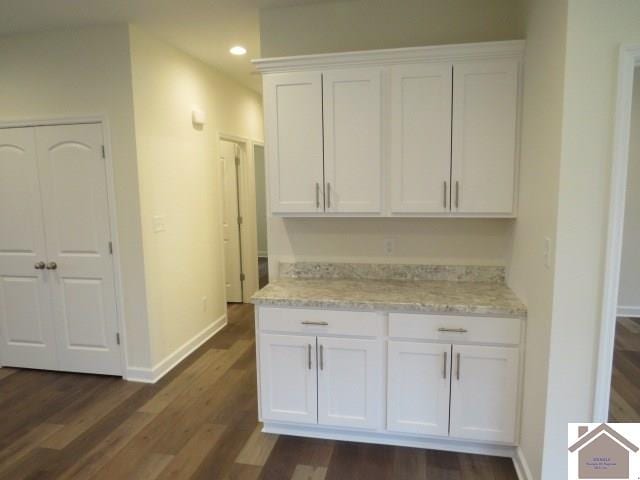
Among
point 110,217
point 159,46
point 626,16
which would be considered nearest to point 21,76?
point 159,46

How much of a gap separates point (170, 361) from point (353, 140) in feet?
7.89

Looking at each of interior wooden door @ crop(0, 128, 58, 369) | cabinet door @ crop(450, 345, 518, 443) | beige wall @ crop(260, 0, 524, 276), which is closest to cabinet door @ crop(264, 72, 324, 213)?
beige wall @ crop(260, 0, 524, 276)

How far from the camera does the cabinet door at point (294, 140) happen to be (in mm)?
2400

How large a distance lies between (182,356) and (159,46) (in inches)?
103

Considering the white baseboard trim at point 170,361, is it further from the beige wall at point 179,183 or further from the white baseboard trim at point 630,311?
the white baseboard trim at point 630,311

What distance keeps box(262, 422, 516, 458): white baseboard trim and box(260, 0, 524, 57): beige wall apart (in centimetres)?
238

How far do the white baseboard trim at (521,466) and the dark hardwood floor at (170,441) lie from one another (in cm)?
4

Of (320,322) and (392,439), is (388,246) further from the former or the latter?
(392,439)

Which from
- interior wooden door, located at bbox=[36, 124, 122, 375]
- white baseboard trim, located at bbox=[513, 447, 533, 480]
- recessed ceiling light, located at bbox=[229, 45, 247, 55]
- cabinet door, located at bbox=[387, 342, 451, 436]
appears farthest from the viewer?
recessed ceiling light, located at bbox=[229, 45, 247, 55]

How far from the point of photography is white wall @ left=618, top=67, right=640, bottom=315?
163 cm

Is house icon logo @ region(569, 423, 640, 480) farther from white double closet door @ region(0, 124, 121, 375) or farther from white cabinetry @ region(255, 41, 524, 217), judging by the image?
white double closet door @ region(0, 124, 121, 375)

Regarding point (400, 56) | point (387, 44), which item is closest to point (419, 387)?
point (400, 56)

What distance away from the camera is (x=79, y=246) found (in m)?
3.15

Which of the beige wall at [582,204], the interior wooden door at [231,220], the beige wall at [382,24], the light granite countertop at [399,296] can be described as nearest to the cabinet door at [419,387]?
the light granite countertop at [399,296]
